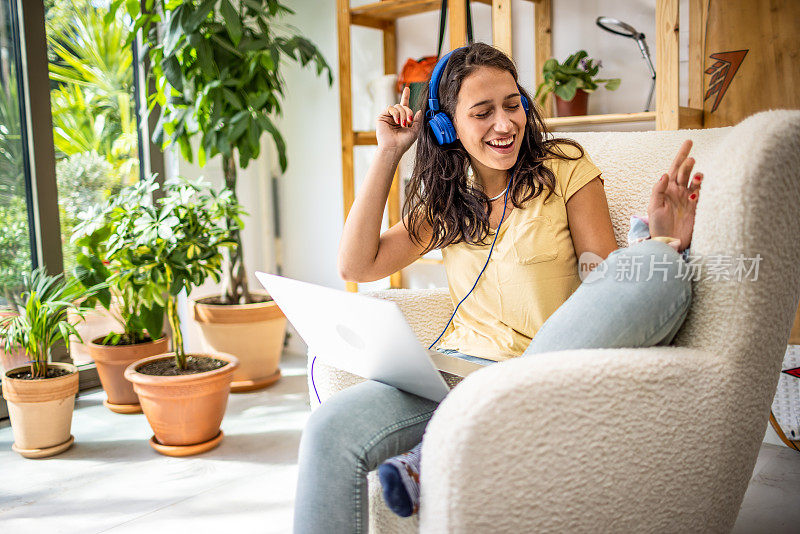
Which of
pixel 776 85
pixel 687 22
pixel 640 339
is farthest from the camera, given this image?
pixel 687 22

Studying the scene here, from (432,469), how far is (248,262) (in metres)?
2.59

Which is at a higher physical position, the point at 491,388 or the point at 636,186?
the point at 636,186

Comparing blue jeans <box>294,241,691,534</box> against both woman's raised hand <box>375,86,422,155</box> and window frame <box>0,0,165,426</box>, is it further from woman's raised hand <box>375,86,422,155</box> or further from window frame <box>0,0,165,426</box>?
window frame <box>0,0,165,426</box>

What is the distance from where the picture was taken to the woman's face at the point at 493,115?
128 centimetres

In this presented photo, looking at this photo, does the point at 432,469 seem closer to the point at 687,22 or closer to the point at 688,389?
the point at 688,389

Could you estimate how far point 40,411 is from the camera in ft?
6.64

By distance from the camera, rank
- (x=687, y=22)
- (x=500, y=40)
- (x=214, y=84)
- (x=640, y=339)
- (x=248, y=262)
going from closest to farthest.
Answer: (x=640, y=339) < (x=687, y=22) < (x=500, y=40) < (x=214, y=84) < (x=248, y=262)

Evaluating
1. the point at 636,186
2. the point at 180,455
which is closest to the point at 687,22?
the point at 636,186

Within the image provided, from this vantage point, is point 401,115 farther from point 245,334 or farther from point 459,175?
point 245,334

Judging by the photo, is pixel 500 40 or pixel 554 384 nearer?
pixel 554 384

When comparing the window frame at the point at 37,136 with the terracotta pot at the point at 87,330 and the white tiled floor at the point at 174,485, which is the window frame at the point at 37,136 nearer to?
the terracotta pot at the point at 87,330

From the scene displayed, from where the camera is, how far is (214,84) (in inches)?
91.2

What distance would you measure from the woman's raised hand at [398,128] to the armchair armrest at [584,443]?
70 centimetres

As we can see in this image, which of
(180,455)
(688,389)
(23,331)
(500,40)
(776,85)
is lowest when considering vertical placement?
(180,455)
